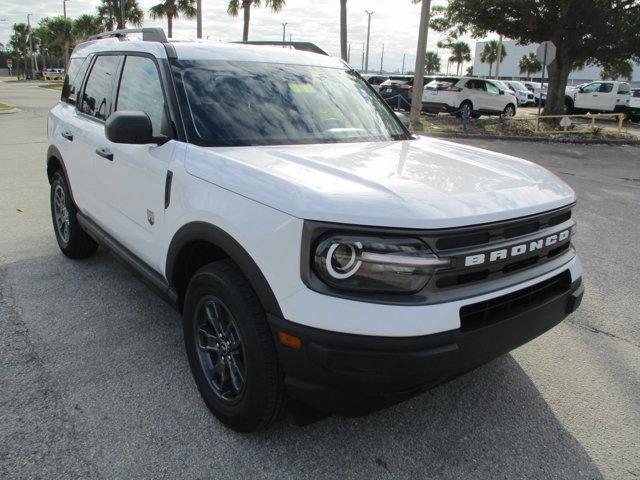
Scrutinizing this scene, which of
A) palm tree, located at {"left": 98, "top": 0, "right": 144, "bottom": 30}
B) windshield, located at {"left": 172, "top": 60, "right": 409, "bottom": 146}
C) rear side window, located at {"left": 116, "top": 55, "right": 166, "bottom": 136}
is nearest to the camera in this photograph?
windshield, located at {"left": 172, "top": 60, "right": 409, "bottom": 146}

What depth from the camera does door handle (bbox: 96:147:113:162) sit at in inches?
141

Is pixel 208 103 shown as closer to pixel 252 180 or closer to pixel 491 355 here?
pixel 252 180

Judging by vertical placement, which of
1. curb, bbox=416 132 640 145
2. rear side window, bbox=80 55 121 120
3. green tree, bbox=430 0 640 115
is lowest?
curb, bbox=416 132 640 145

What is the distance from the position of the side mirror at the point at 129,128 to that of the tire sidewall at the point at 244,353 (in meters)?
0.83

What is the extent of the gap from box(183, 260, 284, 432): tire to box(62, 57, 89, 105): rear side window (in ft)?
9.11

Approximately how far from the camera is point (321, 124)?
3328 mm

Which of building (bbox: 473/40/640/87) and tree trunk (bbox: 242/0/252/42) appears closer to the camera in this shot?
tree trunk (bbox: 242/0/252/42)

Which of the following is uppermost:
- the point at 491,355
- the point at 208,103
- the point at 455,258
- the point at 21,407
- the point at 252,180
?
the point at 208,103

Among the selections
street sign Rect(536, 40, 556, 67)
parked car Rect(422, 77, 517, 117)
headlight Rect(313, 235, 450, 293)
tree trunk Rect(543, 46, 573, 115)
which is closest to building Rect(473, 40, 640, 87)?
parked car Rect(422, 77, 517, 117)

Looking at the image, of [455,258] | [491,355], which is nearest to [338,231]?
[455,258]

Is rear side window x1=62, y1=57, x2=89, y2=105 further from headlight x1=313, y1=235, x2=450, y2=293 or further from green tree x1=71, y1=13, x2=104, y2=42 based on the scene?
green tree x1=71, y1=13, x2=104, y2=42

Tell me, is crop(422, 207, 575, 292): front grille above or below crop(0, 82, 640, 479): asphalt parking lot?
above

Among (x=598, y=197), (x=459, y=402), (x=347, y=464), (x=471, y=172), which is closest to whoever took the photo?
(x=347, y=464)

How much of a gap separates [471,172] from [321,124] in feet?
3.35
